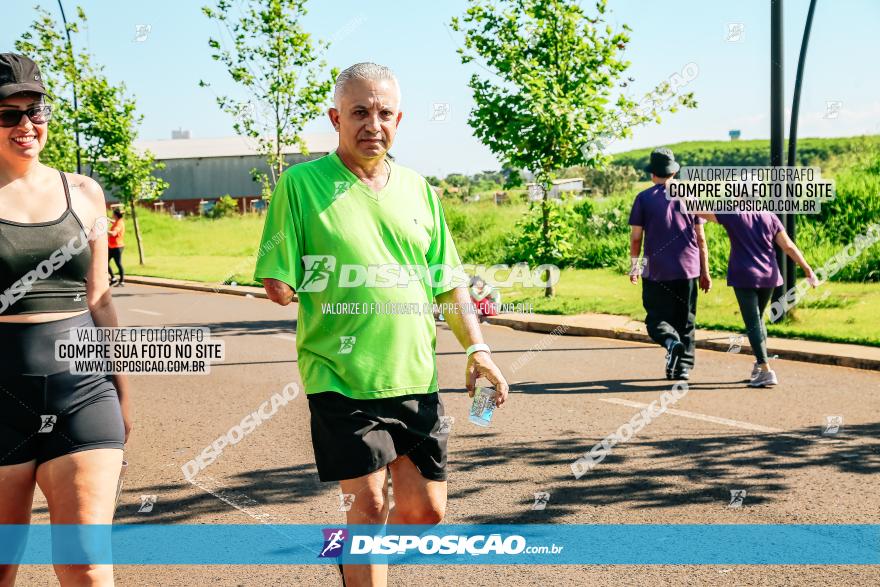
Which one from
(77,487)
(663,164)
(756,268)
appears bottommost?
(77,487)

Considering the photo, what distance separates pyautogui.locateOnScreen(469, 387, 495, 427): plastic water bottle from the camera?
136 inches

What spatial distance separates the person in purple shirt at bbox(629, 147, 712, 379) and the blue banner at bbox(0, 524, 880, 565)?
13.4 ft

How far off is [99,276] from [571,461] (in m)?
3.68

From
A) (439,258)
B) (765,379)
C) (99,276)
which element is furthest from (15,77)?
(765,379)

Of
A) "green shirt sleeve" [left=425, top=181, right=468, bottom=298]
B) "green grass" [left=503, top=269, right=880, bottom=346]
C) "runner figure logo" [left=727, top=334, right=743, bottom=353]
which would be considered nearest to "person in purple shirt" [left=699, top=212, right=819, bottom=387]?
"runner figure logo" [left=727, top=334, right=743, bottom=353]

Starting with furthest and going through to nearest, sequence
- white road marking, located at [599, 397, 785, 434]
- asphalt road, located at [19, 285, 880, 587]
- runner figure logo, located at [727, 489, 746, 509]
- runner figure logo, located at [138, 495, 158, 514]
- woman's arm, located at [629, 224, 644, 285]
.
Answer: woman's arm, located at [629, 224, 644, 285], white road marking, located at [599, 397, 785, 434], runner figure logo, located at [138, 495, 158, 514], runner figure logo, located at [727, 489, 746, 509], asphalt road, located at [19, 285, 880, 587]

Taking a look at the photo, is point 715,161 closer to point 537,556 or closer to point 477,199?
point 477,199

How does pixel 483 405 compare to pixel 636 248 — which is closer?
pixel 483 405

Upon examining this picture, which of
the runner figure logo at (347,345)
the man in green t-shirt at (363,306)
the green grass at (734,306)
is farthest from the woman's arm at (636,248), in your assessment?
the runner figure logo at (347,345)

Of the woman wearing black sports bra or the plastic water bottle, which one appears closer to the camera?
the woman wearing black sports bra

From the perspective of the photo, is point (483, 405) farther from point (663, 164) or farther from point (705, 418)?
point (663, 164)

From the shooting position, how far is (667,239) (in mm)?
8516

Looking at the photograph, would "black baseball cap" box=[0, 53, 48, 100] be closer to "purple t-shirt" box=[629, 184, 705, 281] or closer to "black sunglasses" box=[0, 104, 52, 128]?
"black sunglasses" box=[0, 104, 52, 128]

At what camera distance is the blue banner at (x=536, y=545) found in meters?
4.30
